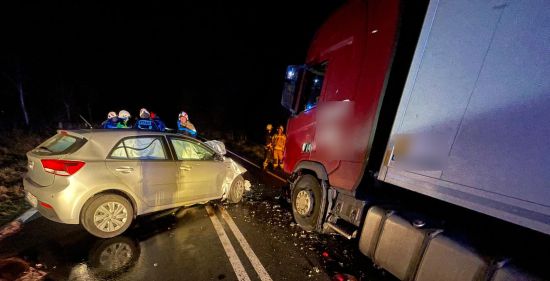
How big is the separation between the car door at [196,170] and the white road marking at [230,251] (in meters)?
0.48

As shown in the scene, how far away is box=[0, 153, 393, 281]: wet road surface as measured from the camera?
307 centimetres

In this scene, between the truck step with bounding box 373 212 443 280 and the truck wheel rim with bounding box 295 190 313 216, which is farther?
the truck wheel rim with bounding box 295 190 313 216

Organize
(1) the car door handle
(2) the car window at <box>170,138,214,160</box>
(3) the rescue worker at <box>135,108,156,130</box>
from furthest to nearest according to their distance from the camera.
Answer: (3) the rescue worker at <box>135,108,156,130</box> < (2) the car window at <box>170,138,214,160</box> < (1) the car door handle

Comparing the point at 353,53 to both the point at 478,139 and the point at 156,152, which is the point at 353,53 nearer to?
the point at 478,139

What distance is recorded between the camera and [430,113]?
2.55 meters

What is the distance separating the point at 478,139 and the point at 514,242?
1.20 m

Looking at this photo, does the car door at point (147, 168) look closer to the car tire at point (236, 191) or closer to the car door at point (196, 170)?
the car door at point (196, 170)

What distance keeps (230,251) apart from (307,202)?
1.55 metres

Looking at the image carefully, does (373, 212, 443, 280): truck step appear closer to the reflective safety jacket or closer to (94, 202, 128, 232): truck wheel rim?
(94, 202, 128, 232): truck wheel rim

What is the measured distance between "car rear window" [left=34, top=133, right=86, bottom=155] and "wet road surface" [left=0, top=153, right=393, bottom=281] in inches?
48.1

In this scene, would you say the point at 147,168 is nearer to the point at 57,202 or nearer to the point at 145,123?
the point at 57,202

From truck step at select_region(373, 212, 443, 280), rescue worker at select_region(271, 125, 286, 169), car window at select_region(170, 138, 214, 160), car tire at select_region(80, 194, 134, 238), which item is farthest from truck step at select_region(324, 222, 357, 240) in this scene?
rescue worker at select_region(271, 125, 286, 169)

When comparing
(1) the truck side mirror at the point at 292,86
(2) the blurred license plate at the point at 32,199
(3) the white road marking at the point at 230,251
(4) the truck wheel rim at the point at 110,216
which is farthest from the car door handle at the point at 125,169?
(1) the truck side mirror at the point at 292,86

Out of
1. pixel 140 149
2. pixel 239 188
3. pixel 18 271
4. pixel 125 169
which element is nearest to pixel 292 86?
pixel 239 188
